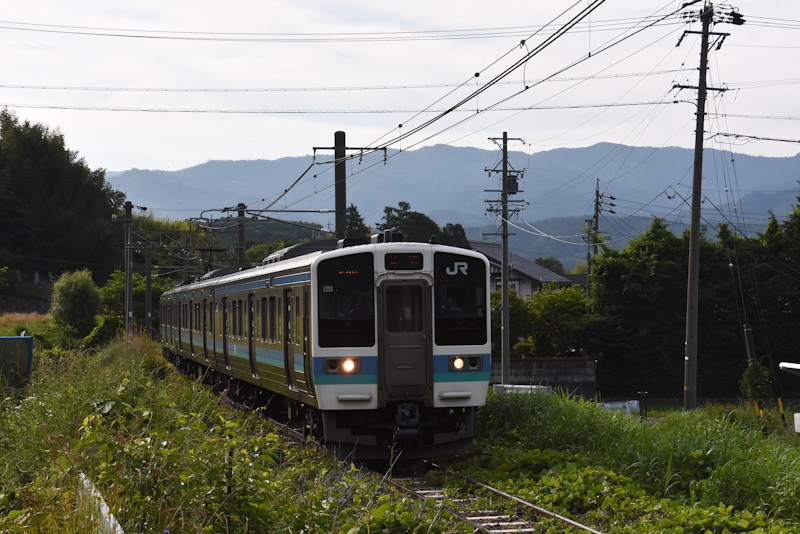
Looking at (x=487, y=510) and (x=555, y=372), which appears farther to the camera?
(x=555, y=372)

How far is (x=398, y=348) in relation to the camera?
464 inches

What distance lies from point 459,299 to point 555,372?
26232 mm

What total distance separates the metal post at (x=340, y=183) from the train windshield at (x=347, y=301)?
8.32 m

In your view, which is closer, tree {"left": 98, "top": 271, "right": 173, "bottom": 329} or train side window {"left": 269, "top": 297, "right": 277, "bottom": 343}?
train side window {"left": 269, "top": 297, "right": 277, "bottom": 343}

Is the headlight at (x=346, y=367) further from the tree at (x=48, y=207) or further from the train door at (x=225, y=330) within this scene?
the tree at (x=48, y=207)

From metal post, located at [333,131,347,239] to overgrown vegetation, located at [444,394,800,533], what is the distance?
27.3ft

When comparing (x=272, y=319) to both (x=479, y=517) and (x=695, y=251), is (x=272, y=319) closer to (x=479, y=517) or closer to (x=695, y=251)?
(x=479, y=517)

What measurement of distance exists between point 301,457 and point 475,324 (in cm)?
271

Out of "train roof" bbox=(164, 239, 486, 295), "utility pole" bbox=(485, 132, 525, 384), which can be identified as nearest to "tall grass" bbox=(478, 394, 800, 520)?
"train roof" bbox=(164, 239, 486, 295)

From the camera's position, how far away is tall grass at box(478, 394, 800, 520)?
28.8 feet

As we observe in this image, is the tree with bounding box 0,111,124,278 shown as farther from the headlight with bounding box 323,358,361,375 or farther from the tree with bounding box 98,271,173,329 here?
the headlight with bounding box 323,358,361,375

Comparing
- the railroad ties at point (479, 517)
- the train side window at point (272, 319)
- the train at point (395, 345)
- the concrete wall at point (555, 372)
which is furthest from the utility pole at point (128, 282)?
the railroad ties at point (479, 517)

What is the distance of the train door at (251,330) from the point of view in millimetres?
16188

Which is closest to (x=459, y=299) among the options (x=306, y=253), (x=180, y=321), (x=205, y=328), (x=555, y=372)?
Result: (x=306, y=253)
